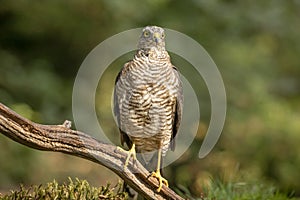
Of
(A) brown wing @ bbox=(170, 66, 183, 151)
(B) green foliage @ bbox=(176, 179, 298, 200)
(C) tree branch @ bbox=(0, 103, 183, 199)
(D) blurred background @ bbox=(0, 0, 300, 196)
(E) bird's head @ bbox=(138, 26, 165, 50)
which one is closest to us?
(C) tree branch @ bbox=(0, 103, 183, 199)

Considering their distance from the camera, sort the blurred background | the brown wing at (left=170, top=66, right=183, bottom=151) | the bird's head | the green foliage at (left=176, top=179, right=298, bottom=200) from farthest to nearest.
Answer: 1. the blurred background
2. the green foliage at (left=176, top=179, right=298, bottom=200)
3. the brown wing at (left=170, top=66, right=183, bottom=151)
4. the bird's head

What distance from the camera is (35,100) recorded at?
5.40 meters

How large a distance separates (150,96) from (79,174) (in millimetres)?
2662

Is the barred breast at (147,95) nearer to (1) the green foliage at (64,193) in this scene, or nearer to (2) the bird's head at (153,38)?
(2) the bird's head at (153,38)

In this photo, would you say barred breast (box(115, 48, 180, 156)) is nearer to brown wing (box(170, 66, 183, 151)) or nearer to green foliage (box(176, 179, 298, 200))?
brown wing (box(170, 66, 183, 151))

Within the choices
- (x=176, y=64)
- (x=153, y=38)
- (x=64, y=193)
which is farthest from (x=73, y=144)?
(x=176, y=64)

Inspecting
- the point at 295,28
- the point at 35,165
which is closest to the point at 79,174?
the point at 35,165

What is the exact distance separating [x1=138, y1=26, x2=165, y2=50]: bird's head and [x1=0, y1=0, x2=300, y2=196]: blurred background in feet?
7.33

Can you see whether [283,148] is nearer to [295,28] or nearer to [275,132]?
[275,132]

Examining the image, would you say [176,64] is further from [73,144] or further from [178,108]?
[73,144]

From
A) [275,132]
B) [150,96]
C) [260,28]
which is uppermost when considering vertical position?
[260,28]

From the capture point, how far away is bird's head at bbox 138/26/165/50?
300 cm

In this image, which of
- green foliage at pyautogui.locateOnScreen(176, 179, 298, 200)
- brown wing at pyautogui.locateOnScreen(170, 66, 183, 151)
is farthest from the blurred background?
brown wing at pyautogui.locateOnScreen(170, 66, 183, 151)

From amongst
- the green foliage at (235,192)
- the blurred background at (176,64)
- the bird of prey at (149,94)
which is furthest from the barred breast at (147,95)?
the blurred background at (176,64)
